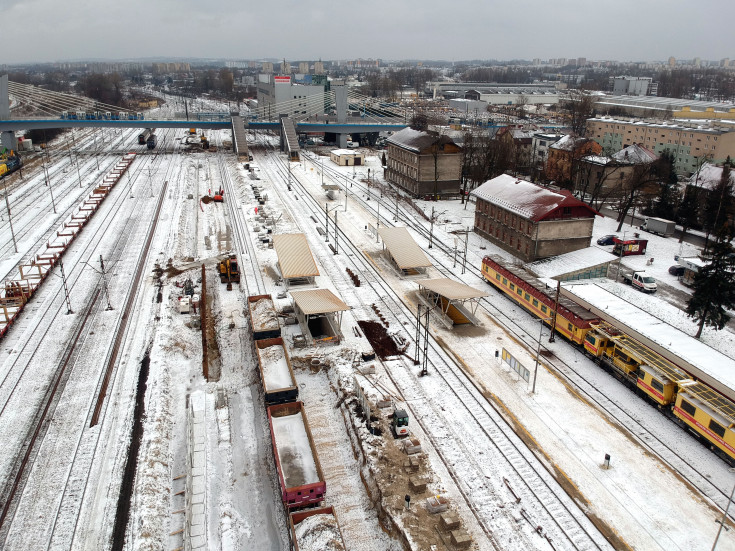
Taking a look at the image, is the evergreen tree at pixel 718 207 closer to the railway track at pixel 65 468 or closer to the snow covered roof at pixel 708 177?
the snow covered roof at pixel 708 177

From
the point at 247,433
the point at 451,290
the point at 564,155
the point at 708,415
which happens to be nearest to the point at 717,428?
the point at 708,415

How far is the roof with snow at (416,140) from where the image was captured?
71312mm

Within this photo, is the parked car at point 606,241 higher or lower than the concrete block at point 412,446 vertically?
higher

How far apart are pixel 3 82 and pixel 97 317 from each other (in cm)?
8381

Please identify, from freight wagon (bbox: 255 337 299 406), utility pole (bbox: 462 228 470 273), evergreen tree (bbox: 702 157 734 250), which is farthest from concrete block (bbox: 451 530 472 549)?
evergreen tree (bbox: 702 157 734 250)

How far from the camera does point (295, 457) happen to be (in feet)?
77.2

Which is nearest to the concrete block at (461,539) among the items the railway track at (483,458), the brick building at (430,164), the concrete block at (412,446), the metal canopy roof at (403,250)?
the railway track at (483,458)

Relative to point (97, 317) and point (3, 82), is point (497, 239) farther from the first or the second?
point (3, 82)

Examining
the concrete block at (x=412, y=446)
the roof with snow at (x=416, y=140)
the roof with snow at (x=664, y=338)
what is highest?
the roof with snow at (x=416, y=140)

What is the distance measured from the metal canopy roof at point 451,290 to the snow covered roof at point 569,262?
29.2 feet

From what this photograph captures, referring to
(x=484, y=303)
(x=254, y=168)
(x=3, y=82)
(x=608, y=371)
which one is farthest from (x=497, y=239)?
(x=3, y=82)

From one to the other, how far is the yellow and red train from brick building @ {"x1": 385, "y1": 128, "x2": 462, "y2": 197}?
3329cm

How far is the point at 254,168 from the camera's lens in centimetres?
9306

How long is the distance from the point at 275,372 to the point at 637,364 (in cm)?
1987
